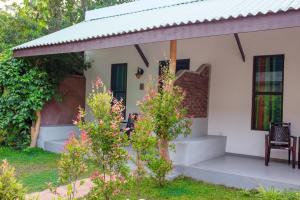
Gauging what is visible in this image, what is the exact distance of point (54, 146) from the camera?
921 cm

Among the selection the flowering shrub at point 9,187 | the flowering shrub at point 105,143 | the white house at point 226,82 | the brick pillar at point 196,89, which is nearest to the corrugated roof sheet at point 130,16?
the white house at point 226,82

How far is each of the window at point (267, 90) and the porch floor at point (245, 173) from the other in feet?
3.70

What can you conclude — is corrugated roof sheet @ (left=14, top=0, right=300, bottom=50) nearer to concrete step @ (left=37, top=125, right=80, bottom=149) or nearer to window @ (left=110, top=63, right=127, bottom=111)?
window @ (left=110, top=63, right=127, bottom=111)

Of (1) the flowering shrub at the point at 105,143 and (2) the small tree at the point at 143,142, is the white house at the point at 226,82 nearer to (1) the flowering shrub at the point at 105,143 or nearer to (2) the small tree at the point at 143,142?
(2) the small tree at the point at 143,142

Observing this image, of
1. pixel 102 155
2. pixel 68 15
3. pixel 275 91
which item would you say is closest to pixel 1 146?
pixel 102 155

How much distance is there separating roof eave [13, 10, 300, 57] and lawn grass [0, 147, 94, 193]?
2.74 metres

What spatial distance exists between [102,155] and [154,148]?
6.61 ft

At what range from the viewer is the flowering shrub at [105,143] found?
147 inches

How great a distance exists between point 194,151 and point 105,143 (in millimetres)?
3449

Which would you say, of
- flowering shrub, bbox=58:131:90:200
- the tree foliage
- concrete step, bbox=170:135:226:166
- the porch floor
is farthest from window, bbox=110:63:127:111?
flowering shrub, bbox=58:131:90:200

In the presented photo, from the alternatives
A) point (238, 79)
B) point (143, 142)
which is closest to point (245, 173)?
point (143, 142)

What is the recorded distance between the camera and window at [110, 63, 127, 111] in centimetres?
1068

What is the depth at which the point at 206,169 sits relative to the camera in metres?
6.35

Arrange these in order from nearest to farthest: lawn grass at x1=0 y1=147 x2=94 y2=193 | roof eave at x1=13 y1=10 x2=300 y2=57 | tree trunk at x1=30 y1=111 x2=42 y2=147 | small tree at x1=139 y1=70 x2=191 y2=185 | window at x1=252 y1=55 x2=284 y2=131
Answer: roof eave at x1=13 y1=10 x2=300 y2=57 < small tree at x1=139 y1=70 x2=191 y2=185 < lawn grass at x1=0 y1=147 x2=94 y2=193 < window at x1=252 y1=55 x2=284 y2=131 < tree trunk at x1=30 y1=111 x2=42 y2=147
